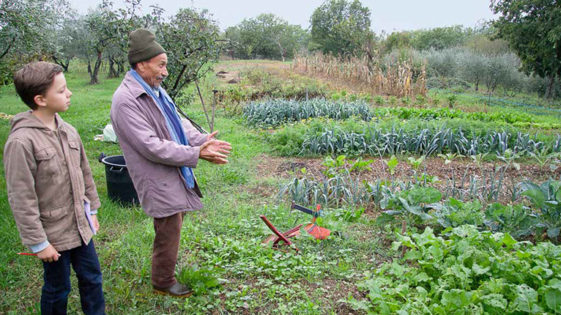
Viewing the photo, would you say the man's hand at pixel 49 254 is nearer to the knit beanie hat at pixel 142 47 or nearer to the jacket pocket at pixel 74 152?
the jacket pocket at pixel 74 152

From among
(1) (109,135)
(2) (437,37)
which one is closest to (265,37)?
(2) (437,37)

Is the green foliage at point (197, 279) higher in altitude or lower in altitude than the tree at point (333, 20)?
lower

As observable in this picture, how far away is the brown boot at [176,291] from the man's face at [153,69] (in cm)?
136

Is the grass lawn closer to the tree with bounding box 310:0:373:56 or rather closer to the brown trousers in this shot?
the brown trousers

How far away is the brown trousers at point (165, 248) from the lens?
2.49 metres

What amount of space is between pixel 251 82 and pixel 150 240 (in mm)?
13912

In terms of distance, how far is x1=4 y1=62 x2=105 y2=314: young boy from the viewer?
1895mm

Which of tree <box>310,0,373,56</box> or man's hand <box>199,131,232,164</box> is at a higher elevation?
tree <box>310,0,373,56</box>

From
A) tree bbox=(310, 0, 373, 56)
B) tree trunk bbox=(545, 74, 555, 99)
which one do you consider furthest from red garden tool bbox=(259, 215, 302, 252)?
tree bbox=(310, 0, 373, 56)

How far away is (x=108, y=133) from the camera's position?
23.1 feet

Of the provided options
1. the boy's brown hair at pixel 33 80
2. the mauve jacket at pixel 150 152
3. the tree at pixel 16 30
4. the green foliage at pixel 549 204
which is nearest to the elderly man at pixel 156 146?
the mauve jacket at pixel 150 152

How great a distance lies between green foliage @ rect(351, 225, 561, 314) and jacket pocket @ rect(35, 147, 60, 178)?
6.13ft

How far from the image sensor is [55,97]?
2000 mm

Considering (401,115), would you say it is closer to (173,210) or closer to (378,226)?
(378,226)
